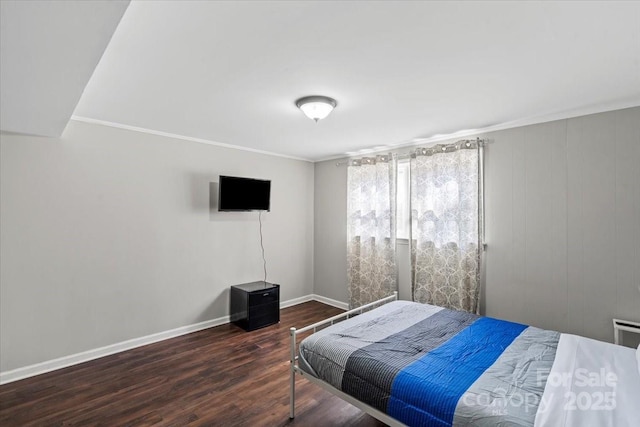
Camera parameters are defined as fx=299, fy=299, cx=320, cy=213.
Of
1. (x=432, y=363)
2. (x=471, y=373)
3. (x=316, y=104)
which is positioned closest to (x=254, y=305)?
(x=432, y=363)

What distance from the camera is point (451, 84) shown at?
2.31 meters

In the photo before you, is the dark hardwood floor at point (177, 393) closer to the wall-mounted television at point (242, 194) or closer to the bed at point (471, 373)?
the bed at point (471, 373)

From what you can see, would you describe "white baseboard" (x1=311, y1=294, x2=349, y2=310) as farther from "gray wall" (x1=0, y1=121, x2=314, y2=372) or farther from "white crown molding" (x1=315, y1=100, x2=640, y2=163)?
"white crown molding" (x1=315, y1=100, x2=640, y2=163)

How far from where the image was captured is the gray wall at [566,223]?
266 centimetres

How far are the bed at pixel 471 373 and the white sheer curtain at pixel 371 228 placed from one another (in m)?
1.72

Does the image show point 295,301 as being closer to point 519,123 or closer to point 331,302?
point 331,302

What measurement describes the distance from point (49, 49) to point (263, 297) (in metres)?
3.34

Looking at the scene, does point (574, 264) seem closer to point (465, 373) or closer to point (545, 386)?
point (545, 386)

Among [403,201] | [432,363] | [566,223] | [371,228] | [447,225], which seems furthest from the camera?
[371,228]

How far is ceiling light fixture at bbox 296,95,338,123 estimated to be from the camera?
100 inches

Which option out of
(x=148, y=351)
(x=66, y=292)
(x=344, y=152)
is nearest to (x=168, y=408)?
(x=148, y=351)

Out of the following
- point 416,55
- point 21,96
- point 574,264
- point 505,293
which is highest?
point 416,55

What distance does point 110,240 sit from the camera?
3.30 m

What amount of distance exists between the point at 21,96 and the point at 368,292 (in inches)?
166
